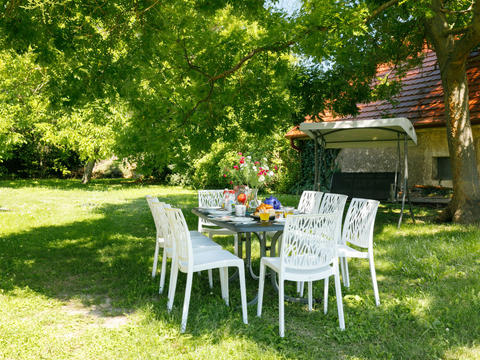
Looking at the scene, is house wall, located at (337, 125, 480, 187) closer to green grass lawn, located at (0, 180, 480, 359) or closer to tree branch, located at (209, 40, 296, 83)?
green grass lawn, located at (0, 180, 480, 359)

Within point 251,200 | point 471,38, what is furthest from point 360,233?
point 471,38

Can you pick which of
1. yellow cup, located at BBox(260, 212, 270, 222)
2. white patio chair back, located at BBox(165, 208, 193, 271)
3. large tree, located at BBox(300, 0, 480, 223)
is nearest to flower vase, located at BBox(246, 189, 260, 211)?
yellow cup, located at BBox(260, 212, 270, 222)

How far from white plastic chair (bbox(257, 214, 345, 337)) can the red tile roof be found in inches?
278

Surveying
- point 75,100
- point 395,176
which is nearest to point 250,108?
point 75,100

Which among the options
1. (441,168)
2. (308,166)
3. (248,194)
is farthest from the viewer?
(308,166)

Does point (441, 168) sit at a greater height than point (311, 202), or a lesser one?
greater

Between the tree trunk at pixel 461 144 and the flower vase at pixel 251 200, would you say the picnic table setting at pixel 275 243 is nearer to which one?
the flower vase at pixel 251 200

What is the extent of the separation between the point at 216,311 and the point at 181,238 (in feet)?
2.44

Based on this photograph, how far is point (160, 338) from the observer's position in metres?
3.01

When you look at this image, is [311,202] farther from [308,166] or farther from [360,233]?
[308,166]

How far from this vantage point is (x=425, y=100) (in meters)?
11.0

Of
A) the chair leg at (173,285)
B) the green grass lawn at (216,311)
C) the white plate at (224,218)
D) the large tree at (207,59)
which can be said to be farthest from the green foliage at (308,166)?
the chair leg at (173,285)

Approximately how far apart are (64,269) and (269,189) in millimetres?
11673

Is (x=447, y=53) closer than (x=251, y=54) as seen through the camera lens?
No
